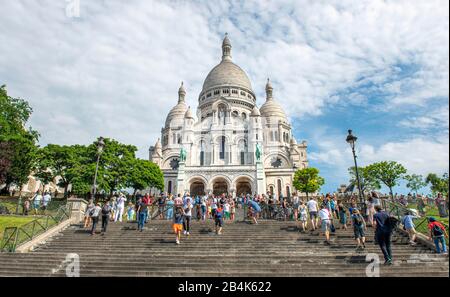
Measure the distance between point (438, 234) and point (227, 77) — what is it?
51.3 meters

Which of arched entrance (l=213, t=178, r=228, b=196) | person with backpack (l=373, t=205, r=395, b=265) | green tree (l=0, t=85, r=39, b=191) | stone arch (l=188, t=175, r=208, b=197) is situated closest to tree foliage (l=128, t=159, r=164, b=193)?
stone arch (l=188, t=175, r=208, b=197)

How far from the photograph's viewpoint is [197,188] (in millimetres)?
39375

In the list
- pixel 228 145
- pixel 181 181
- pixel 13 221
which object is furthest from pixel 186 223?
pixel 228 145

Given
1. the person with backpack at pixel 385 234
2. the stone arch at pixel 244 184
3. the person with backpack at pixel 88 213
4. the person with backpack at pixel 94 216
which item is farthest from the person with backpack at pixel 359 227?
the stone arch at pixel 244 184

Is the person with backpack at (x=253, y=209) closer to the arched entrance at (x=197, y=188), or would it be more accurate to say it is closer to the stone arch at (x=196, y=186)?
the stone arch at (x=196, y=186)

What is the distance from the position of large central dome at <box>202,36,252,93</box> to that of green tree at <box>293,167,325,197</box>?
24.5 meters

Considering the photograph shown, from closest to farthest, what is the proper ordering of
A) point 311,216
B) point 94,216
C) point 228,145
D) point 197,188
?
point 311,216
point 94,216
point 197,188
point 228,145

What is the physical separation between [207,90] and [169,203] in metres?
43.4

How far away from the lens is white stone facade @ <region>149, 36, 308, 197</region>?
36.6 metres

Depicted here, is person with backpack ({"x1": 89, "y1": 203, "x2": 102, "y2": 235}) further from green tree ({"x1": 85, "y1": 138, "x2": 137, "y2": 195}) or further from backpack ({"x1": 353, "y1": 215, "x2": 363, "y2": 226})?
green tree ({"x1": 85, "y1": 138, "x2": 137, "y2": 195})

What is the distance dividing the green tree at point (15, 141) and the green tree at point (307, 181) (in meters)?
30.4

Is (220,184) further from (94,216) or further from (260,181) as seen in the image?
(94,216)
